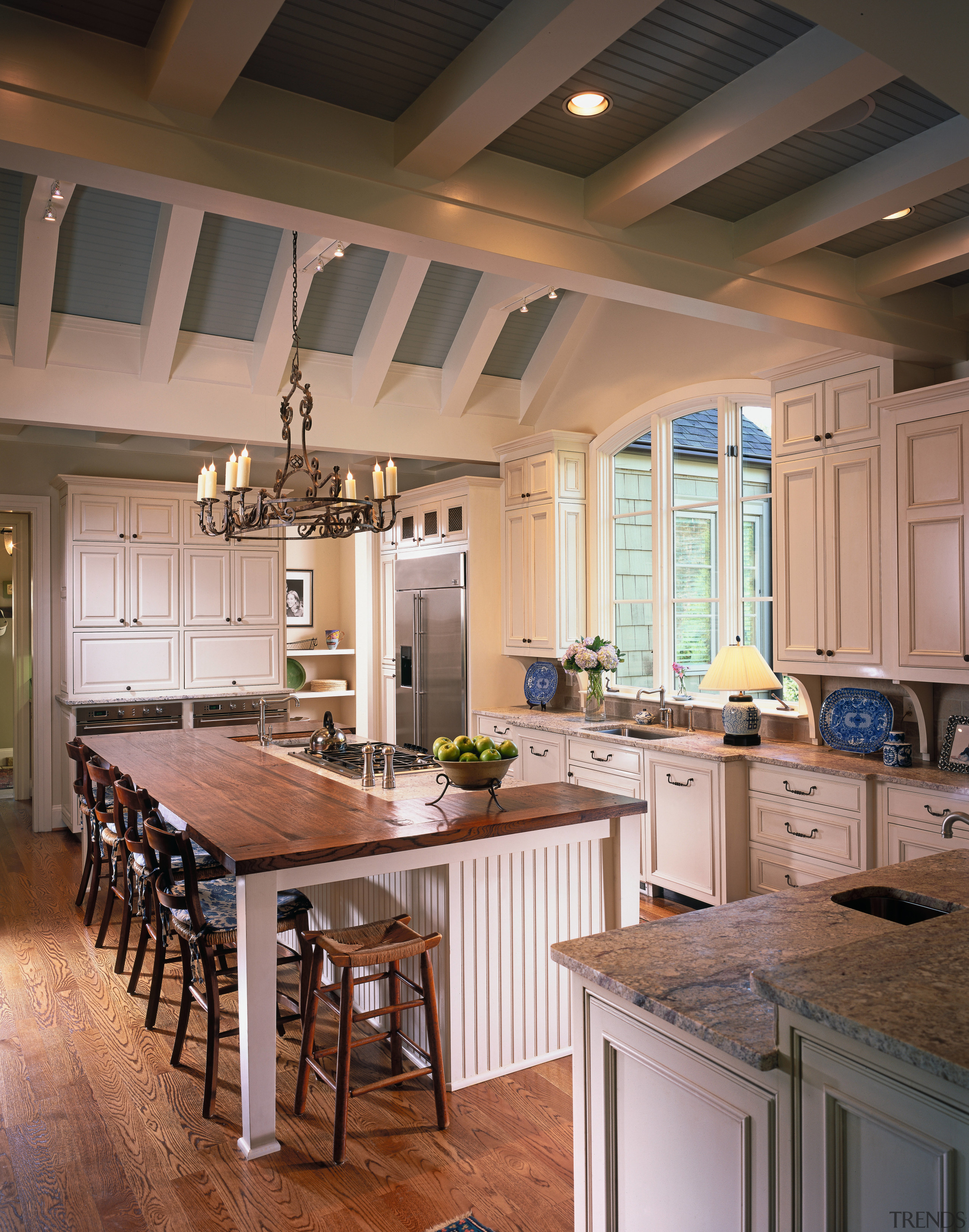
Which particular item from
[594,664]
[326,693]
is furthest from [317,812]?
[326,693]

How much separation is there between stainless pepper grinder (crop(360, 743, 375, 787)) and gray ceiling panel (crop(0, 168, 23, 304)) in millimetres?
2991

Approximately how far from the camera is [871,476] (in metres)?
3.87

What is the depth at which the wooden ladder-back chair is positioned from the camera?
9.15 ft

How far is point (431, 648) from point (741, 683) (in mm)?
2898

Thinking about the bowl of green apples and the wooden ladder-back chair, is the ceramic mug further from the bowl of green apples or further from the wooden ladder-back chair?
the wooden ladder-back chair

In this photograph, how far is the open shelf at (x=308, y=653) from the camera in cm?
809

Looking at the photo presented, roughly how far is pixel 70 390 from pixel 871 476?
4.31 m

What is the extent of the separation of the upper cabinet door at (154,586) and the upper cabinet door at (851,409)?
186 inches

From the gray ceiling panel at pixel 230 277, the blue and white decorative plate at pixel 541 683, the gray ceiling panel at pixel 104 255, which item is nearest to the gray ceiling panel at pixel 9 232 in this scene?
the gray ceiling panel at pixel 104 255

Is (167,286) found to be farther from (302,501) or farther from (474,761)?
(474,761)

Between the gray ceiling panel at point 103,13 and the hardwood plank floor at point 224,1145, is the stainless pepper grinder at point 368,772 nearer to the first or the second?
the hardwood plank floor at point 224,1145

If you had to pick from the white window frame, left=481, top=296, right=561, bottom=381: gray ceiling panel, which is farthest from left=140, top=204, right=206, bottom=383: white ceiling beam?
the white window frame

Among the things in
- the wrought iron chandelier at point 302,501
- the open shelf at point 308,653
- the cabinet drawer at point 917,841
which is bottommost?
the cabinet drawer at point 917,841

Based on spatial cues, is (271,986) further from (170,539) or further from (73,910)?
(170,539)
